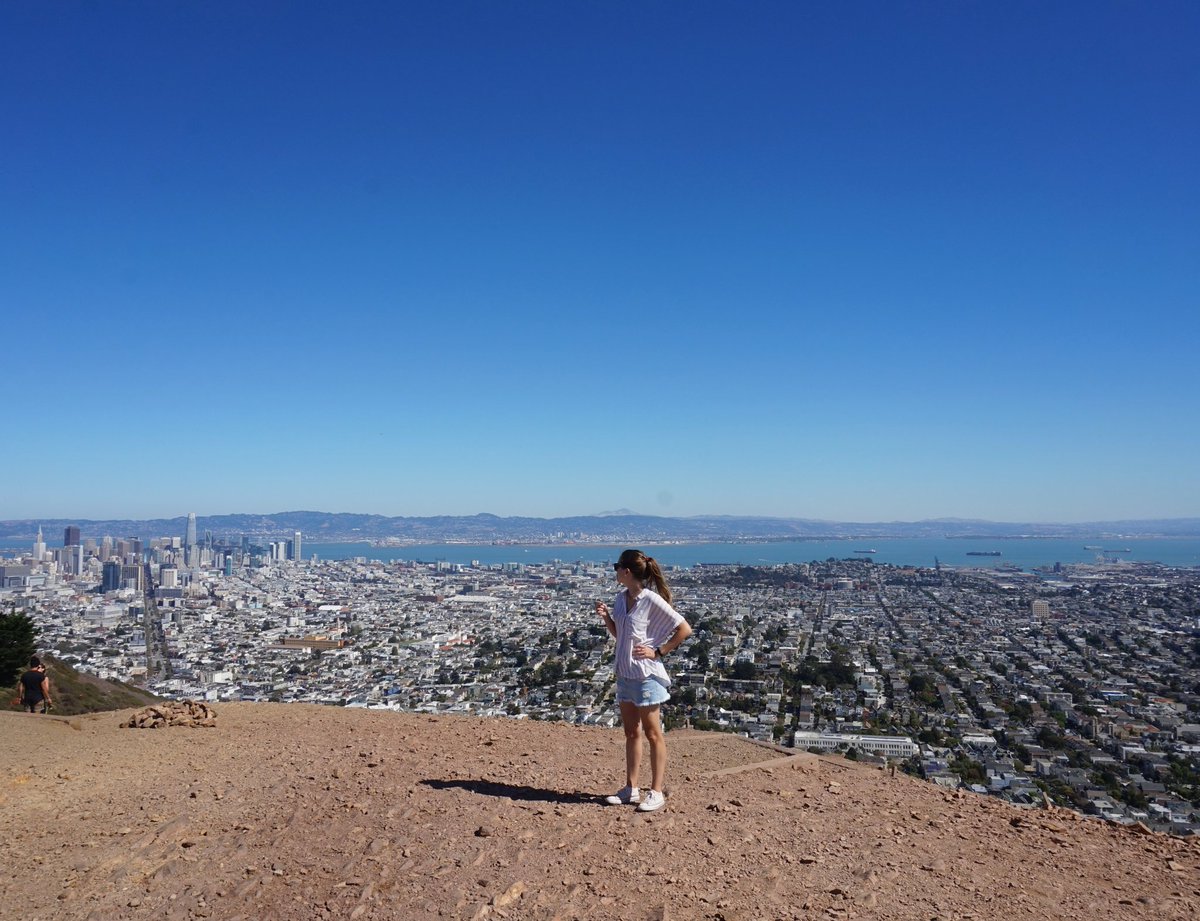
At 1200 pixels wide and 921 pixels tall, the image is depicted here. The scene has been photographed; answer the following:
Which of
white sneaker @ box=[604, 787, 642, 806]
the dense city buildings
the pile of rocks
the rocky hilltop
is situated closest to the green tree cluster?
the dense city buildings

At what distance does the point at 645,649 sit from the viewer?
5602 mm

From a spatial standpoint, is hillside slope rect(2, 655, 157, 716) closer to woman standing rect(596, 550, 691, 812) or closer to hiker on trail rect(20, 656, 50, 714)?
hiker on trail rect(20, 656, 50, 714)

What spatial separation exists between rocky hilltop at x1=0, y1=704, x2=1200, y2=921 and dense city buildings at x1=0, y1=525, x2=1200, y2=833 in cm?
327

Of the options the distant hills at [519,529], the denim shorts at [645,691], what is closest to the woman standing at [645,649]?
the denim shorts at [645,691]

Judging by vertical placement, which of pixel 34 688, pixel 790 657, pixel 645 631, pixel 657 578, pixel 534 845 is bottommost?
pixel 790 657

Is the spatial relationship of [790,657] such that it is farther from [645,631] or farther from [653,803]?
[645,631]

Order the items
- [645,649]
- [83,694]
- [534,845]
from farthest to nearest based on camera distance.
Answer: [83,694] < [645,649] < [534,845]

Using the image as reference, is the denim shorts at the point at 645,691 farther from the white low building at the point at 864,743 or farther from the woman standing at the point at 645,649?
the white low building at the point at 864,743

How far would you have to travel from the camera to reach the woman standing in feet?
18.4

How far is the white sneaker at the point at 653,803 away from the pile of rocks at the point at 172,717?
624cm

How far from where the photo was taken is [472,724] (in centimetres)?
956

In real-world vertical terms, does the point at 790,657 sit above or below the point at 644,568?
below

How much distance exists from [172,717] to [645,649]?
6846mm

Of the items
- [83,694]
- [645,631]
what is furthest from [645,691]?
[83,694]
